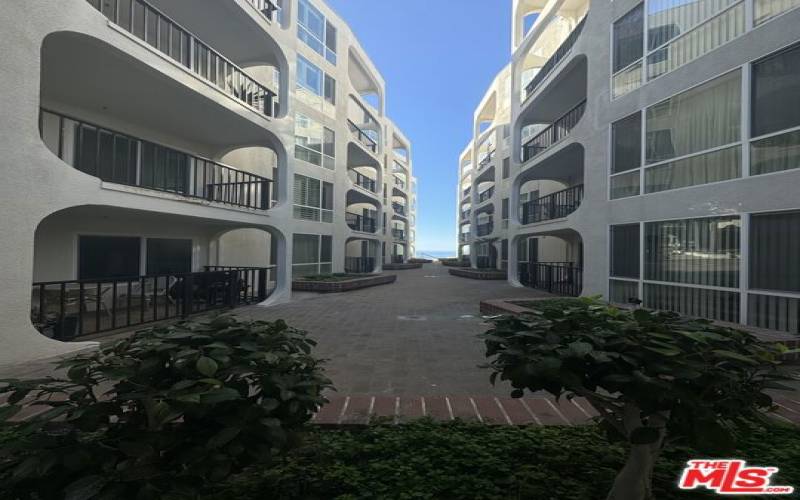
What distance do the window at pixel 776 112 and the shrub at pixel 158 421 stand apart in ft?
32.9

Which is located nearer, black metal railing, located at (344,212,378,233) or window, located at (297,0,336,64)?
window, located at (297,0,336,64)

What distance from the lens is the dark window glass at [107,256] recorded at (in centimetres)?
1043

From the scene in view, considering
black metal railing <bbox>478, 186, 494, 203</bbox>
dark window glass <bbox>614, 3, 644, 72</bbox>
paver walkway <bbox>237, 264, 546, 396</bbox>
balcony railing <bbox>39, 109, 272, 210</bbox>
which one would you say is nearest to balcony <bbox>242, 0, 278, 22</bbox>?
balcony railing <bbox>39, 109, 272, 210</bbox>

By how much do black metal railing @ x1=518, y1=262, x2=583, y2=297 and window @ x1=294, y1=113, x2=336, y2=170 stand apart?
12906mm

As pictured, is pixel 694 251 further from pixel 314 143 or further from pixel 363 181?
pixel 363 181

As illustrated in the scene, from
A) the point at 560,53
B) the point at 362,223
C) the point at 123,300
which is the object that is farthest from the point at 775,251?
the point at 362,223

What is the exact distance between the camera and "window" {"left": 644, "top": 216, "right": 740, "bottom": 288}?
27.5 feet

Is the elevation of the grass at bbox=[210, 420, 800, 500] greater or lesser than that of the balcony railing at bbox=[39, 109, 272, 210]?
lesser

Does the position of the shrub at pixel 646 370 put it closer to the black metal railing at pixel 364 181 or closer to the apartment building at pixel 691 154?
the apartment building at pixel 691 154

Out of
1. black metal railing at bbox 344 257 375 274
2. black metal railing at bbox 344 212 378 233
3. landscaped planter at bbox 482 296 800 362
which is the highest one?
black metal railing at bbox 344 212 378 233

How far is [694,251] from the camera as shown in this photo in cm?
920

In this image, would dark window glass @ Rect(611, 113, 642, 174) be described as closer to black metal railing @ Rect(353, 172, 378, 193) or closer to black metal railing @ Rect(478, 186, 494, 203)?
black metal railing @ Rect(353, 172, 378, 193)

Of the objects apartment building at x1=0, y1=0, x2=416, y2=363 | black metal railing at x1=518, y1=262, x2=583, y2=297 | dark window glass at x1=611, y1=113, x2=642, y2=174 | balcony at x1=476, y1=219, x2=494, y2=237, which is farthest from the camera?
balcony at x1=476, y1=219, x2=494, y2=237

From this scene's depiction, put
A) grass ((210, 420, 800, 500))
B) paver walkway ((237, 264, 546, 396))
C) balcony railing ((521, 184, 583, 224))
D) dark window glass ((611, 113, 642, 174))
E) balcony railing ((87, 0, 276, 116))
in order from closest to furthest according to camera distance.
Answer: grass ((210, 420, 800, 500))
paver walkway ((237, 264, 546, 396))
balcony railing ((87, 0, 276, 116))
dark window glass ((611, 113, 642, 174))
balcony railing ((521, 184, 583, 224))
